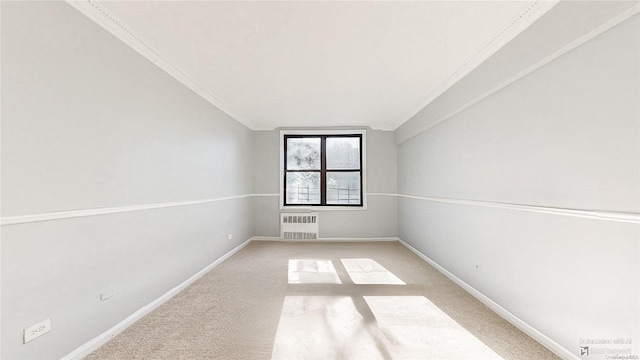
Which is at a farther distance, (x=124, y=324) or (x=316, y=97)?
(x=316, y=97)

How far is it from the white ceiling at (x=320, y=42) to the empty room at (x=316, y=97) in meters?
0.02

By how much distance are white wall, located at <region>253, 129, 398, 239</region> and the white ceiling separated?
1920mm

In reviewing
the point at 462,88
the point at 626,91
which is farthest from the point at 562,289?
the point at 462,88

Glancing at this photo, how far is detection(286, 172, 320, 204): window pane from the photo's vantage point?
558cm

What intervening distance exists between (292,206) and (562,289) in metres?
4.43

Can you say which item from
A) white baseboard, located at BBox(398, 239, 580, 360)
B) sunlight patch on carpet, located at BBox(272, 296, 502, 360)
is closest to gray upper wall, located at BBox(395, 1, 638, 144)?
white baseboard, located at BBox(398, 239, 580, 360)

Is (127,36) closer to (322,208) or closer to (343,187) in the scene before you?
(322,208)

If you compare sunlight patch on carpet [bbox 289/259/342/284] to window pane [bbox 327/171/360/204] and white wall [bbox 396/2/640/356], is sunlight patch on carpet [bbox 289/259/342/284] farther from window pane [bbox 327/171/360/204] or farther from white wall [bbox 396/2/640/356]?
window pane [bbox 327/171/360/204]

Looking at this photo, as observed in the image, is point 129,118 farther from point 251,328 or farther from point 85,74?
point 251,328

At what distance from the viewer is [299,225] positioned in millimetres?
5340

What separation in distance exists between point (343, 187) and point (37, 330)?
4.74 m

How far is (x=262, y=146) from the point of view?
5.48 metres

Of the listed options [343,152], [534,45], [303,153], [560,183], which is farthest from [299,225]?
[534,45]

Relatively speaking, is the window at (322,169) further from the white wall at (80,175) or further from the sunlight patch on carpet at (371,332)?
the sunlight patch on carpet at (371,332)
